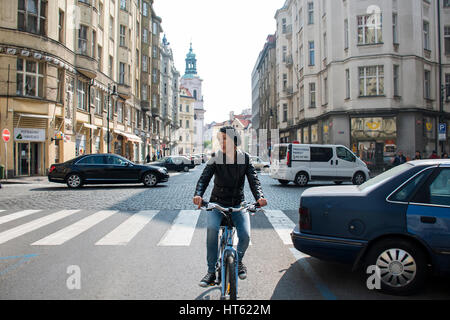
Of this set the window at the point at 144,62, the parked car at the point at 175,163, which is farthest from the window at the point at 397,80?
the window at the point at 144,62

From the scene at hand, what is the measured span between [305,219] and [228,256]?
4.23 feet

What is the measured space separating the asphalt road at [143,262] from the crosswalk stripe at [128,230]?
16 millimetres

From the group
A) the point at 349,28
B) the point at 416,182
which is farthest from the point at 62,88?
the point at 416,182

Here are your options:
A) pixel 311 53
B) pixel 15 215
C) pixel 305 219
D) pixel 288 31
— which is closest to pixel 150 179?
pixel 15 215

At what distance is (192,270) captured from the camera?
199 inches

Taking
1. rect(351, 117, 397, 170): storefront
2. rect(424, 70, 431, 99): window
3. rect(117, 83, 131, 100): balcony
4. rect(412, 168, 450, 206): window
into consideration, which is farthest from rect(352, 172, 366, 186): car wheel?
rect(117, 83, 131, 100): balcony

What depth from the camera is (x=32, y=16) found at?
23203 millimetres

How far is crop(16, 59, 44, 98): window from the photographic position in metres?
22.6

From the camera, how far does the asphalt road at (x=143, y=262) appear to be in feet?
13.9

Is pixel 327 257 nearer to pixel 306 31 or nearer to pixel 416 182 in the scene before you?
pixel 416 182

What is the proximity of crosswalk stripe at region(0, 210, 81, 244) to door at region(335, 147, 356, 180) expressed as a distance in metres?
12.2

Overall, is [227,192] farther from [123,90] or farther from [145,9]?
[145,9]

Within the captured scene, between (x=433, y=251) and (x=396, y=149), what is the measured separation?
24.9m

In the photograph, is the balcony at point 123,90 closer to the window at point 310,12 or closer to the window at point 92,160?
the window at point 310,12
